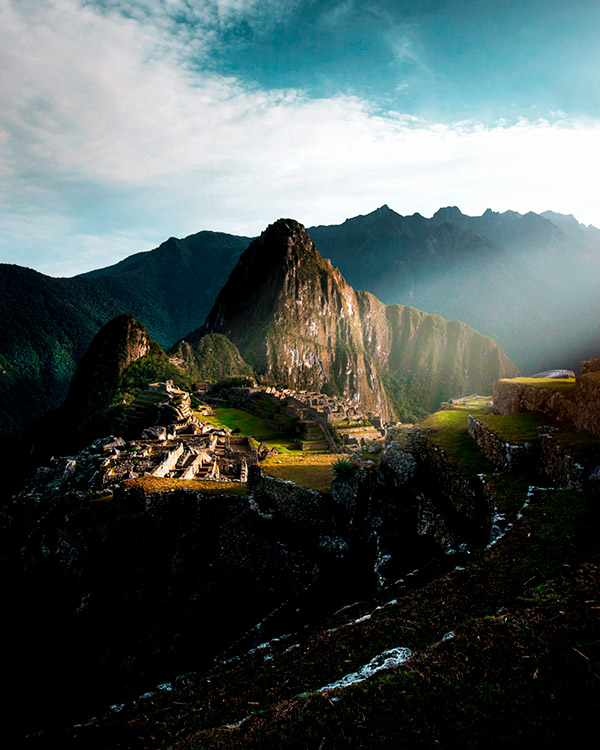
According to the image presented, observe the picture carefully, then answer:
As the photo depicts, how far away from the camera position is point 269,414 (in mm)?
71188

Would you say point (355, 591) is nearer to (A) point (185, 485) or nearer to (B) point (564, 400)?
(B) point (564, 400)

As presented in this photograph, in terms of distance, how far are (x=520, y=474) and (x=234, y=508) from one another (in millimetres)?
11430

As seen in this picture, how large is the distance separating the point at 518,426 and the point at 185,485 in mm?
14195

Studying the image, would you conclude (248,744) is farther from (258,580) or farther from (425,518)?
(258,580)

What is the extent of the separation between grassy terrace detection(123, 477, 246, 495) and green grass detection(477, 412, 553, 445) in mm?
10891

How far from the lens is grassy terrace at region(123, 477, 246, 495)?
1703 centimetres

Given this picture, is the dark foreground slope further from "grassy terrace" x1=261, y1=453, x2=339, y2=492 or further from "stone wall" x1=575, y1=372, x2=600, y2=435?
"grassy terrace" x1=261, y1=453, x2=339, y2=492

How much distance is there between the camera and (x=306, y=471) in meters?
15.7

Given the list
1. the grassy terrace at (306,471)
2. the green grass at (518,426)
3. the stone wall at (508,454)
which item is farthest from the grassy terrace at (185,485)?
the green grass at (518,426)

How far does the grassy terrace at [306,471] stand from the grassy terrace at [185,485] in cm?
205

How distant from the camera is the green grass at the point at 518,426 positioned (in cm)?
970

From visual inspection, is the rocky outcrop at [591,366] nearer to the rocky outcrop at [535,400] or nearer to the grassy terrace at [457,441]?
the rocky outcrop at [535,400]

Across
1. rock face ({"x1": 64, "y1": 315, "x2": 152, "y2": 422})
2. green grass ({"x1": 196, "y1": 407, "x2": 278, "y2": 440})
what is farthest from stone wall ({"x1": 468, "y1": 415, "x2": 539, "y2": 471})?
rock face ({"x1": 64, "y1": 315, "x2": 152, "y2": 422})

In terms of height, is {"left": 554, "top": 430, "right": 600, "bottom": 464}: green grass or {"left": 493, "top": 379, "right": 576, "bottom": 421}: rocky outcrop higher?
{"left": 493, "top": 379, "right": 576, "bottom": 421}: rocky outcrop
